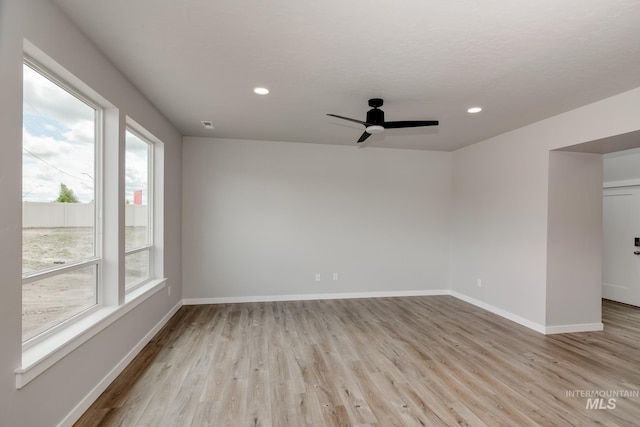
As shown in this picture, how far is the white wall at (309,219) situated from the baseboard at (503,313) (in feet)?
1.52

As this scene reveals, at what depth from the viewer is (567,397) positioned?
2.42 meters

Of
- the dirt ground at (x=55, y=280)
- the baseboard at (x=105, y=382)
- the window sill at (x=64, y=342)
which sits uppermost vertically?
the dirt ground at (x=55, y=280)

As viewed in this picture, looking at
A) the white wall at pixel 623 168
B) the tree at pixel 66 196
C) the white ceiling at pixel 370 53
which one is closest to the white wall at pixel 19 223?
the white ceiling at pixel 370 53

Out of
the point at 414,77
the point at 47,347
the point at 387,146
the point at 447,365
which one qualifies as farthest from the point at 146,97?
the point at 447,365

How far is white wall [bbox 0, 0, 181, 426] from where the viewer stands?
1.47m

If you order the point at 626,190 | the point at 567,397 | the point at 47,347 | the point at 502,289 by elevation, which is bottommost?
the point at 567,397

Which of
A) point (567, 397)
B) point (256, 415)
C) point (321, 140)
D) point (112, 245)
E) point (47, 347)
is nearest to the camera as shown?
point (47, 347)

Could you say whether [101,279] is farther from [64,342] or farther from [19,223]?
[19,223]

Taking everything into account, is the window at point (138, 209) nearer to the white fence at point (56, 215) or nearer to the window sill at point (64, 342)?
the window sill at point (64, 342)

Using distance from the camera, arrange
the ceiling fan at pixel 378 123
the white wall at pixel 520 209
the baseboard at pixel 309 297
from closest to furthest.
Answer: the ceiling fan at pixel 378 123
the white wall at pixel 520 209
the baseboard at pixel 309 297

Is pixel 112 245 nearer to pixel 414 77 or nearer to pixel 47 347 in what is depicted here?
pixel 47 347

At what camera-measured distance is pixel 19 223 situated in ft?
5.16

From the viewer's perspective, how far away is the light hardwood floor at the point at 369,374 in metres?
2.17

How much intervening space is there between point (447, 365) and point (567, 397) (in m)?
0.90
